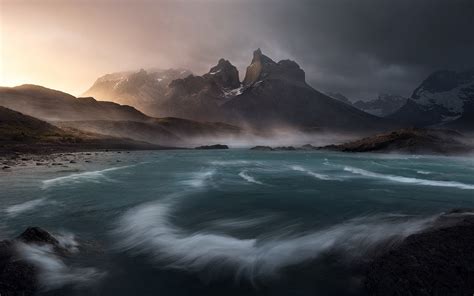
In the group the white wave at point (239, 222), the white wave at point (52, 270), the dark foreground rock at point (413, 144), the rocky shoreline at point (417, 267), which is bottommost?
the white wave at point (52, 270)

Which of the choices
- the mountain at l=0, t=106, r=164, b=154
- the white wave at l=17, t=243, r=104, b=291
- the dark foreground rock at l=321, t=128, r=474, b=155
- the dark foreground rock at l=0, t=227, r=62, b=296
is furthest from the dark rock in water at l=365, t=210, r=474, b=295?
the dark foreground rock at l=321, t=128, r=474, b=155

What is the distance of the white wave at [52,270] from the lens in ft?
36.9

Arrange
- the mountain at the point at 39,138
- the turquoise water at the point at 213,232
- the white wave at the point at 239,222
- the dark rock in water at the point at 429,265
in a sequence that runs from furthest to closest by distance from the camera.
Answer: the mountain at the point at 39,138, the white wave at the point at 239,222, the turquoise water at the point at 213,232, the dark rock in water at the point at 429,265

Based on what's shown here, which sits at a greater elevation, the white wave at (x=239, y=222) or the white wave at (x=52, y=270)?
the white wave at (x=239, y=222)

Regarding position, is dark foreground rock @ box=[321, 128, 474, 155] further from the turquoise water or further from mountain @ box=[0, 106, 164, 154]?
the turquoise water

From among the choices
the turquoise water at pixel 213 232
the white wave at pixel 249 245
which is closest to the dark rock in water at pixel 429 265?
the turquoise water at pixel 213 232

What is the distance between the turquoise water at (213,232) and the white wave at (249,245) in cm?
5

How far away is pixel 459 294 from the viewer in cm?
924

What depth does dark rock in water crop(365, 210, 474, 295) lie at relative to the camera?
949 centimetres

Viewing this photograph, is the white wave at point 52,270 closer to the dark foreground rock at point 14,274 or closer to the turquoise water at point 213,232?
the turquoise water at point 213,232

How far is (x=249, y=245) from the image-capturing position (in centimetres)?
1590

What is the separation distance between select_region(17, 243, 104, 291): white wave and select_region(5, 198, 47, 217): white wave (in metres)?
10.1

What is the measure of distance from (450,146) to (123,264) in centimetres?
13611

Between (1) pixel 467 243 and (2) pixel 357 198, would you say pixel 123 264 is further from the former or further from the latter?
(2) pixel 357 198
